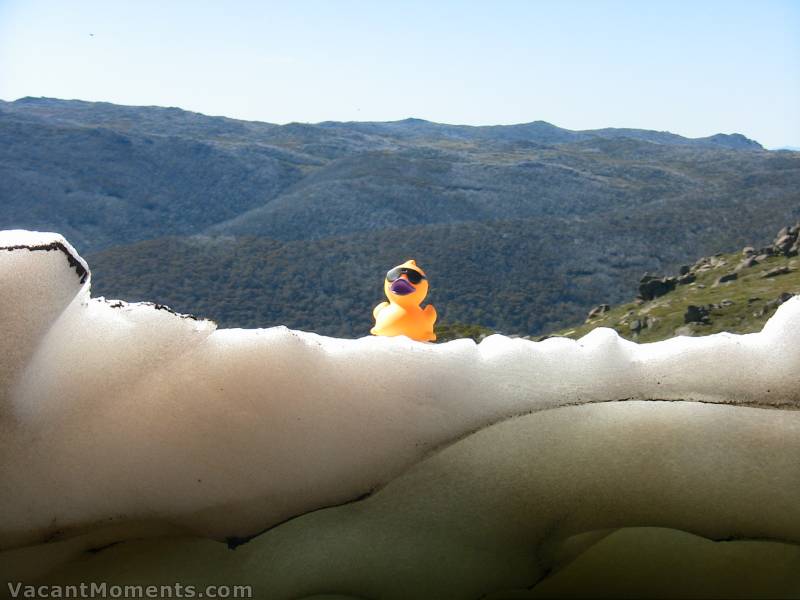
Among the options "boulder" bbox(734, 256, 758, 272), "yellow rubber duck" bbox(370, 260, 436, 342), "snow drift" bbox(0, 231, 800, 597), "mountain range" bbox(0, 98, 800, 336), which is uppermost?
"mountain range" bbox(0, 98, 800, 336)

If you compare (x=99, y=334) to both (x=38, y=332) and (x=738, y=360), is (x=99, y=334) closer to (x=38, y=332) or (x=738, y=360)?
(x=38, y=332)

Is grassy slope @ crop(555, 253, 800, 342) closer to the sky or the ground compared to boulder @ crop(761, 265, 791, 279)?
closer to the ground

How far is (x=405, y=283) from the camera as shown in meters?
6.51

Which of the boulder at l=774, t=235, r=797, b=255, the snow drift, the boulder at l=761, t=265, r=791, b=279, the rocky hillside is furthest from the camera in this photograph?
the boulder at l=774, t=235, r=797, b=255

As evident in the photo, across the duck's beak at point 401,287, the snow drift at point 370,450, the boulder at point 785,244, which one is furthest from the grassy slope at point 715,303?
the snow drift at point 370,450

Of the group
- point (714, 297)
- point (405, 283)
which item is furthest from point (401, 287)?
point (714, 297)

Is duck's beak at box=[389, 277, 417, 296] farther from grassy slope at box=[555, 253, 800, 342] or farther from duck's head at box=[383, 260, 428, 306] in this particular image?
grassy slope at box=[555, 253, 800, 342]

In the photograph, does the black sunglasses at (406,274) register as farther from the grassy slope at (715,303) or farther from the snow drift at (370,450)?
the grassy slope at (715,303)

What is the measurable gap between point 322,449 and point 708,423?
1063mm

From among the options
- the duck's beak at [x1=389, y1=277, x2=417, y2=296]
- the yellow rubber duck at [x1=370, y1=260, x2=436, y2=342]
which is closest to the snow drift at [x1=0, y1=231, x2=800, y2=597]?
the yellow rubber duck at [x1=370, y1=260, x2=436, y2=342]

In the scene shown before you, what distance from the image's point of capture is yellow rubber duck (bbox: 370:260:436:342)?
6.50m

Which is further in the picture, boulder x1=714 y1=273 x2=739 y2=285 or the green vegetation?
boulder x1=714 y1=273 x2=739 y2=285

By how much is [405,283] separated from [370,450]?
4.35 metres

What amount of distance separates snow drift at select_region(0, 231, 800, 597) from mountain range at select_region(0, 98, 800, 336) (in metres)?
56.4
